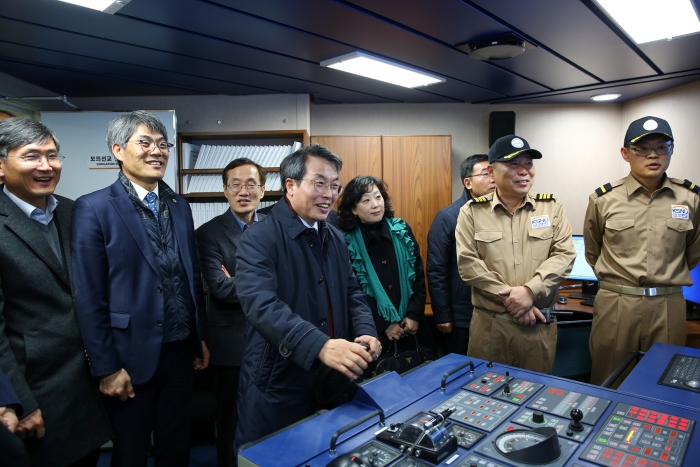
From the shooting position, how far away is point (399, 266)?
2801mm

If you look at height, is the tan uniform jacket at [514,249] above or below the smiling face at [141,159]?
below

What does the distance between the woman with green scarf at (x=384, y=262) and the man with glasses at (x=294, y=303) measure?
897 mm

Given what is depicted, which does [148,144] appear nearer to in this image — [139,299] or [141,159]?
[141,159]

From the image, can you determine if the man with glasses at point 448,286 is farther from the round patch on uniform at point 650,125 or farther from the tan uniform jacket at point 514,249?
the round patch on uniform at point 650,125

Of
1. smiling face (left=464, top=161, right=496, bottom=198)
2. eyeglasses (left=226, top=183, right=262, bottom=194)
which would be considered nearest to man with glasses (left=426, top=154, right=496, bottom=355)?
smiling face (left=464, top=161, right=496, bottom=198)

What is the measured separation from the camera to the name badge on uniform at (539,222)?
233 centimetres

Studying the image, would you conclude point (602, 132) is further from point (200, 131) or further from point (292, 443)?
point (292, 443)

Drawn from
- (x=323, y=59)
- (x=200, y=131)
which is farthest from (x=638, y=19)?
(x=200, y=131)

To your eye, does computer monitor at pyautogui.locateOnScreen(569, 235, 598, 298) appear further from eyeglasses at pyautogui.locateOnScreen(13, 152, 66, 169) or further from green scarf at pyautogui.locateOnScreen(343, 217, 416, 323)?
eyeglasses at pyautogui.locateOnScreen(13, 152, 66, 169)

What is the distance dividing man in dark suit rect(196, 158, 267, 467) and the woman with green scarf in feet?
2.16

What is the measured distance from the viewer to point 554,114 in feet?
14.5

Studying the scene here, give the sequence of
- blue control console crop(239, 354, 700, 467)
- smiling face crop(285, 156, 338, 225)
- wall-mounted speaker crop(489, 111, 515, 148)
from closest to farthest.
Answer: blue control console crop(239, 354, 700, 467), smiling face crop(285, 156, 338, 225), wall-mounted speaker crop(489, 111, 515, 148)

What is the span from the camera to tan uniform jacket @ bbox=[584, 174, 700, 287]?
2400mm

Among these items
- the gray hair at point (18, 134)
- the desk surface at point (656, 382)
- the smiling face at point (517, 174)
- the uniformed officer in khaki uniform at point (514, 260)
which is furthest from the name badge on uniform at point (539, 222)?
the gray hair at point (18, 134)
